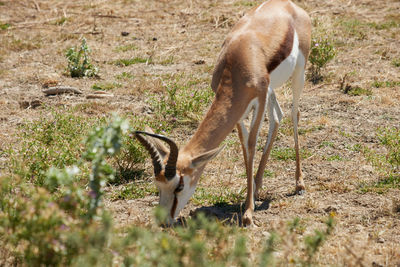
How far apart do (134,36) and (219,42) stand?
2.18m

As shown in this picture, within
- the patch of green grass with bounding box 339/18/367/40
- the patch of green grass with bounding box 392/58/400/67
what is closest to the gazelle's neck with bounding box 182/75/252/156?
the patch of green grass with bounding box 392/58/400/67

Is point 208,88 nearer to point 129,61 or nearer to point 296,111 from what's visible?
point 129,61

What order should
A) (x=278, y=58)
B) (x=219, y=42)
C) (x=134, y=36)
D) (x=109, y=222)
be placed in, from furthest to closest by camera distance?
(x=134, y=36) < (x=219, y=42) < (x=278, y=58) < (x=109, y=222)

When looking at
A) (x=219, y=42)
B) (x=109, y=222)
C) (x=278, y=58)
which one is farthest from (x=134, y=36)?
(x=109, y=222)

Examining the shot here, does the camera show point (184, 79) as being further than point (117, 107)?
Yes

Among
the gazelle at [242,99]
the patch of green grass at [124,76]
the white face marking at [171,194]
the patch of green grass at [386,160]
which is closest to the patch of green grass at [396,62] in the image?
the patch of green grass at [386,160]

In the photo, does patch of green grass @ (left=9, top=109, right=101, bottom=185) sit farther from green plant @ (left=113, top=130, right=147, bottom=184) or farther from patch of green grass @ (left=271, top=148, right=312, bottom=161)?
patch of green grass @ (left=271, top=148, right=312, bottom=161)

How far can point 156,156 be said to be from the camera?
172 inches

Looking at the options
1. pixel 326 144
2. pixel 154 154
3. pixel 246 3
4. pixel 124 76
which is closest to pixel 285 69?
pixel 326 144

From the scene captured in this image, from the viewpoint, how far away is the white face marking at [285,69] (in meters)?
5.30

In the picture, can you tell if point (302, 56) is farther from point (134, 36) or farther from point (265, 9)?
point (134, 36)

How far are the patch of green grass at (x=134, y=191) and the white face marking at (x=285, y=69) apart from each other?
5.96 feet

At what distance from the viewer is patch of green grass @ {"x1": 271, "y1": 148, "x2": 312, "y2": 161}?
6.56 meters

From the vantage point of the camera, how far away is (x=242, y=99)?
4820mm
